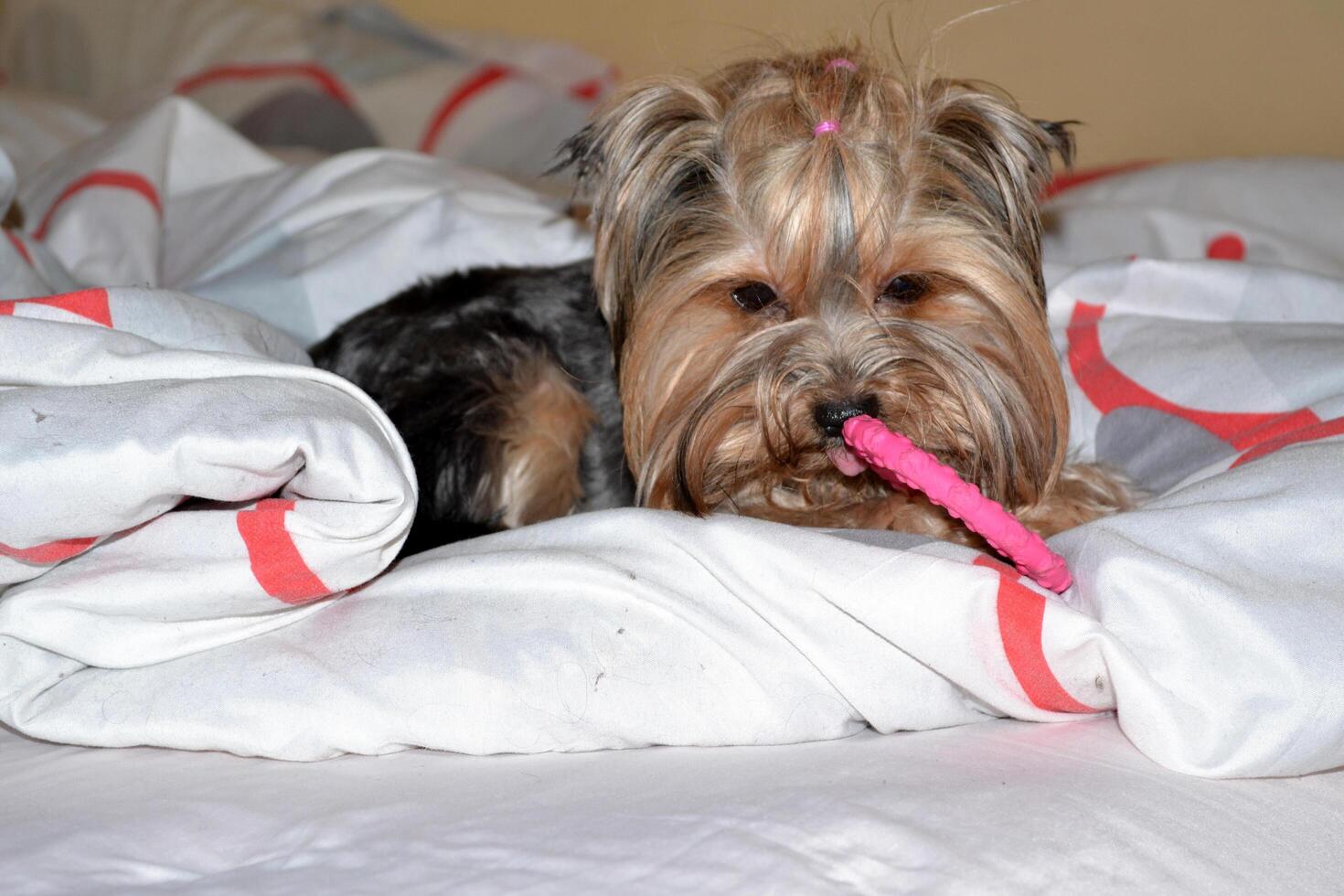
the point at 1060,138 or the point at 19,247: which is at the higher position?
the point at 1060,138

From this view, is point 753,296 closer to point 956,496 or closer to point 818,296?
point 818,296

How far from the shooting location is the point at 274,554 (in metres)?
1.74

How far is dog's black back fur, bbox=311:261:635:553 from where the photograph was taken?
8.33 feet

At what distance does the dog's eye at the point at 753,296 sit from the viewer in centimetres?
229

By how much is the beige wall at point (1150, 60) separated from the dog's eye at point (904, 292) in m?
1.07

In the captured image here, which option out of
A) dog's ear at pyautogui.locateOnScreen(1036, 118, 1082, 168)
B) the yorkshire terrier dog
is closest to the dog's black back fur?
the yorkshire terrier dog

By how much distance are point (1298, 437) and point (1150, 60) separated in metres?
1.69

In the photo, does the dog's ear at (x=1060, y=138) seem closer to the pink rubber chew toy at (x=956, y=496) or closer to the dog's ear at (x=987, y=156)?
the dog's ear at (x=987, y=156)

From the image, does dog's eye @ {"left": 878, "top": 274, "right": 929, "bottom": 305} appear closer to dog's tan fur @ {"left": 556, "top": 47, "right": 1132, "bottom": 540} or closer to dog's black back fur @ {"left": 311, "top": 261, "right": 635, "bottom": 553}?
dog's tan fur @ {"left": 556, "top": 47, "right": 1132, "bottom": 540}

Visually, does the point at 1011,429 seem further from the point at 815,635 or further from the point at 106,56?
the point at 106,56

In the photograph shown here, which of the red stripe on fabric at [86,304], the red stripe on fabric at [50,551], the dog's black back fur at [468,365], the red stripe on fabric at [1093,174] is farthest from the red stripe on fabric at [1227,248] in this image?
the red stripe on fabric at [50,551]

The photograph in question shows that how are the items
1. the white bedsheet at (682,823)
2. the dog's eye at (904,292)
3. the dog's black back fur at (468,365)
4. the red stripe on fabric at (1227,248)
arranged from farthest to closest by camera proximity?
the red stripe on fabric at (1227,248)
the dog's black back fur at (468,365)
the dog's eye at (904,292)
the white bedsheet at (682,823)

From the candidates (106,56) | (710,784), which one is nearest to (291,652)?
(710,784)

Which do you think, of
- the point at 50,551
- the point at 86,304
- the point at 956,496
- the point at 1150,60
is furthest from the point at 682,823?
the point at 1150,60
